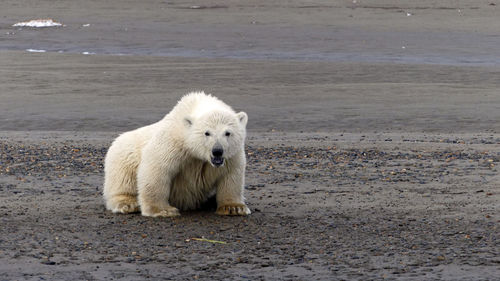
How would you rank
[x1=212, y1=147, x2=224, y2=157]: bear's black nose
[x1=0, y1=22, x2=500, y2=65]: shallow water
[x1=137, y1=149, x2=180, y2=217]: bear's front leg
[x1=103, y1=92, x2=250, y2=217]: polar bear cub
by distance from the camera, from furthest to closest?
[x1=0, y1=22, x2=500, y2=65]: shallow water
[x1=137, y1=149, x2=180, y2=217]: bear's front leg
[x1=103, y1=92, x2=250, y2=217]: polar bear cub
[x1=212, y1=147, x2=224, y2=157]: bear's black nose

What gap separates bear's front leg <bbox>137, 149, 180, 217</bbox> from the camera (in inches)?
237

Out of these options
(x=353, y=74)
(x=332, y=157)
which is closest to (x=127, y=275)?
(x=332, y=157)

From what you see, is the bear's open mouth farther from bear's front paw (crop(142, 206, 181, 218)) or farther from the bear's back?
bear's front paw (crop(142, 206, 181, 218))

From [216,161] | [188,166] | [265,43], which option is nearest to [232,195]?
[188,166]

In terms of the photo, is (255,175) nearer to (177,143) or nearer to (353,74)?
(177,143)

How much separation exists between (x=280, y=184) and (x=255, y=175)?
1.60 feet

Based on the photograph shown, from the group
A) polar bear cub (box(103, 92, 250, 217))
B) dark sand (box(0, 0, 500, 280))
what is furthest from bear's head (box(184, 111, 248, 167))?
dark sand (box(0, 0, 500, 280))

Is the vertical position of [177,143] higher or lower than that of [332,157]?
higher

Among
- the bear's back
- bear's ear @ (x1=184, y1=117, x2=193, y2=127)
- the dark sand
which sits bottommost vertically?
the dark sand

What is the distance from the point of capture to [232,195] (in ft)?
20.1

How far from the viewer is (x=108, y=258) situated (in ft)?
16.5

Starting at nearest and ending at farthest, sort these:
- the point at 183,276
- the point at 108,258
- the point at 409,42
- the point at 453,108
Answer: the point at 183,276 < the point at 108,258 < the point at 453,108 < the point at 409,42

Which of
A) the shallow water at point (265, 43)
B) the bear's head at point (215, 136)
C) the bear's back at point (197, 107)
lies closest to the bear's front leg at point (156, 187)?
the bear's head at point (215, 136)

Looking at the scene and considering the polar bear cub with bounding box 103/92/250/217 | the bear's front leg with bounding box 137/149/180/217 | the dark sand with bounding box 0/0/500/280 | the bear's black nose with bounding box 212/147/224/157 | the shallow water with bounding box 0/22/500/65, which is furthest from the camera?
the shallow water with bounding box 0/22/500/65
